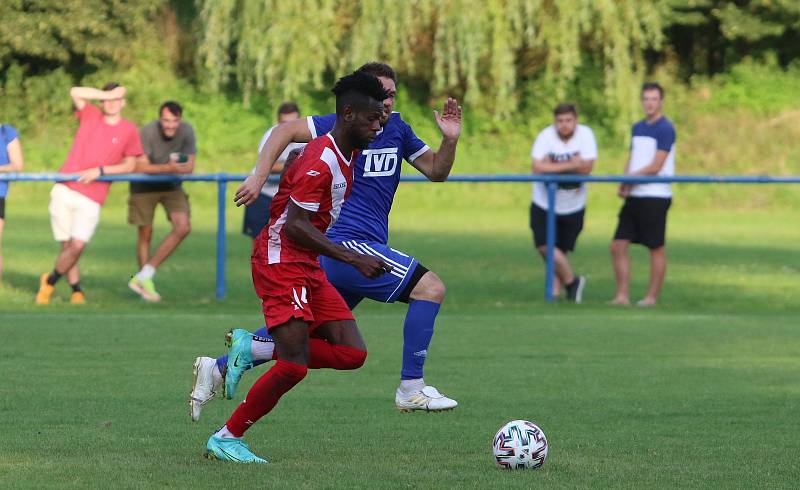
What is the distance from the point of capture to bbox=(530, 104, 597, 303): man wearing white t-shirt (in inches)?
598

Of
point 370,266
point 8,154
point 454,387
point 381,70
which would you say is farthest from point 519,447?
point 8,154

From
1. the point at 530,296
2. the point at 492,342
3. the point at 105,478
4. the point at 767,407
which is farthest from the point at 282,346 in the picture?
the point at 530,296

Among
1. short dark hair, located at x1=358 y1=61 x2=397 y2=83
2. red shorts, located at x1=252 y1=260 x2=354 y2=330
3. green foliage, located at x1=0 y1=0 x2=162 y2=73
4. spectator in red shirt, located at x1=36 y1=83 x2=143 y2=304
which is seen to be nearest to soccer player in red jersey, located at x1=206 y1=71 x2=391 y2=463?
red shorts, located at x1=252 y1=260 x2=354 y2=330

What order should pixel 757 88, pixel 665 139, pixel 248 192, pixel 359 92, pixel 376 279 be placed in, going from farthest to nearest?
pixel 757 88 → pixel 665 139 → pixel 376 279 → pixel 248 192 → pixel 359 92

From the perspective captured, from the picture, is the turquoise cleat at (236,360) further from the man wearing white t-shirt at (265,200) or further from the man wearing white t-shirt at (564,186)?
the man wearing white t-shirt at (564,186)

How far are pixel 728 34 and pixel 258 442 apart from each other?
35.4 metres

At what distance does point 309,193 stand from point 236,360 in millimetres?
1000

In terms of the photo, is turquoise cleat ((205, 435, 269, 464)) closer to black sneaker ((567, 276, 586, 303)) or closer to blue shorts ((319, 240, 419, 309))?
blue shorts ((319, 240, 419, 309))

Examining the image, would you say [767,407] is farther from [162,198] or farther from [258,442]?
[162,198]

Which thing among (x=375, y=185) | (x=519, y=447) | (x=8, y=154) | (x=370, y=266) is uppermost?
(x=375, y=185)

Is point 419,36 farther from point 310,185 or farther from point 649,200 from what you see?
point 310,185

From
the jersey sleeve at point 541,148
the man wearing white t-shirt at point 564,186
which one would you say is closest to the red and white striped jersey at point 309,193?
the man wearing white t-shirt at point 564,186

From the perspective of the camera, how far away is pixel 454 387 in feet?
30.9

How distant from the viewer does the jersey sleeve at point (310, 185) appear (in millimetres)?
6477
